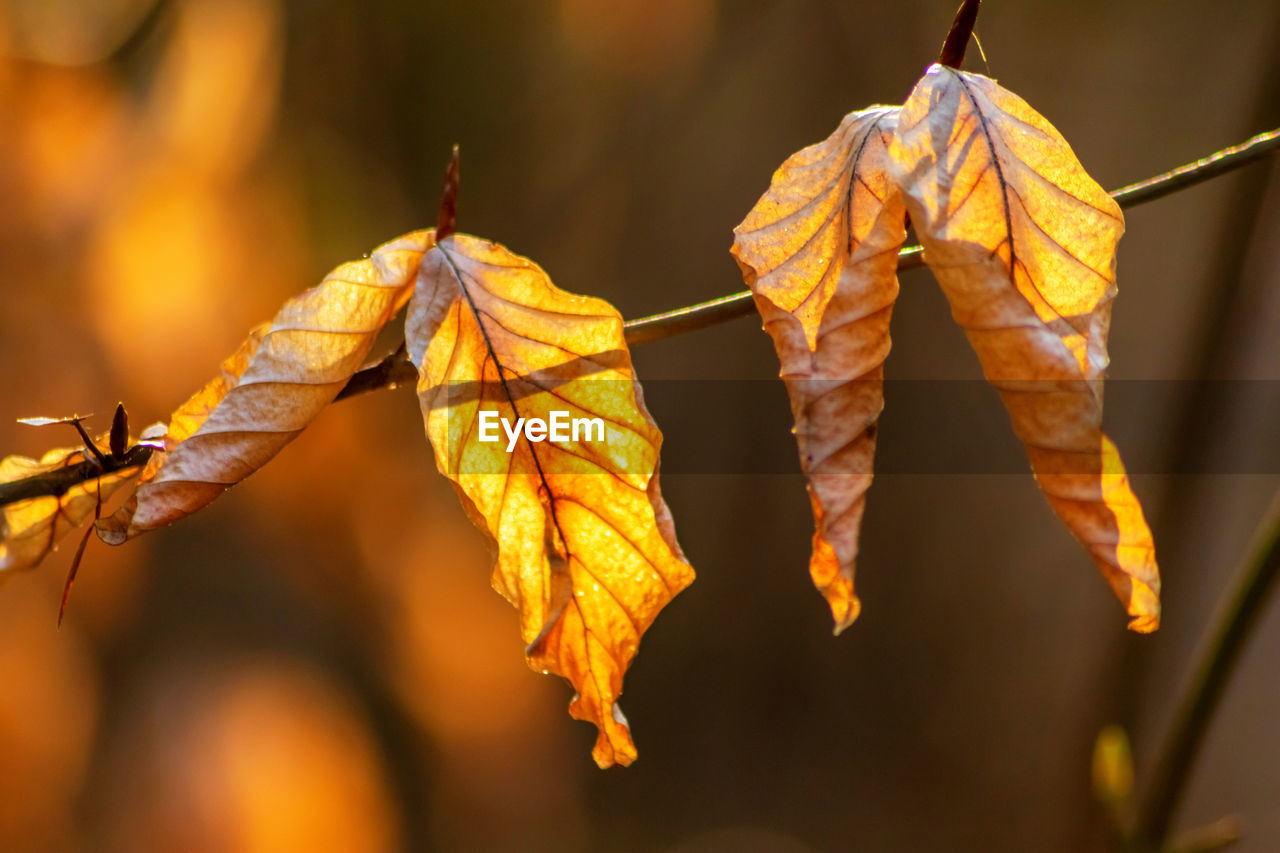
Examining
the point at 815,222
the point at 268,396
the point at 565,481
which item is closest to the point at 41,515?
the point at 268,396

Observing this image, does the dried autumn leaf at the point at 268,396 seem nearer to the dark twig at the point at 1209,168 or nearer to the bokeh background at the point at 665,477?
the dark twig at the point at 1209,168

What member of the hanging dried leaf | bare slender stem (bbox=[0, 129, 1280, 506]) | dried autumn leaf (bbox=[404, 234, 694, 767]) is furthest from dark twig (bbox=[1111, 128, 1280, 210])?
dried autumn leaf (bbox=[404, 234, 694, 767])

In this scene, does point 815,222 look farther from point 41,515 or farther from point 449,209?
point 41,515

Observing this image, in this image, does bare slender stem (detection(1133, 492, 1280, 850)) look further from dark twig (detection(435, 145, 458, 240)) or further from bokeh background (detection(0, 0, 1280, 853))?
bokeh background (detection(0, 0, 1280, 853))

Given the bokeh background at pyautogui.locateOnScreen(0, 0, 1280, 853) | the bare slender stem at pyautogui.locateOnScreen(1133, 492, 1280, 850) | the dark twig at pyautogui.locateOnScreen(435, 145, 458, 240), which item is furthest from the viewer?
the bokeh background at pyautogui.locateOnScreen(0, 0, 1280, 853)

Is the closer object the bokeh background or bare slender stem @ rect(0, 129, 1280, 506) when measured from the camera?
bare slender stem @ rect(0, 129, 1280, 506)

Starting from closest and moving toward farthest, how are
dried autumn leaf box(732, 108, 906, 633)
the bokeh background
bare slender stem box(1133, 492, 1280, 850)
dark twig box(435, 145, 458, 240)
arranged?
1. dried autumn leaf box(732, 108, 906, 633)
2. dark twig box(435, 145, 458, 240)
3. bare slender stem box(1133, 492, 1280, 850)
4. the bokeh background
